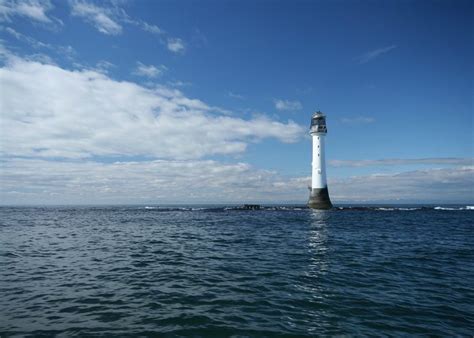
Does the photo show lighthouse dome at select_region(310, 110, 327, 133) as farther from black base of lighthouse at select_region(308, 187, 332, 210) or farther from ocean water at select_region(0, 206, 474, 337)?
ocean water at select_region(0, 206, 474, 337)

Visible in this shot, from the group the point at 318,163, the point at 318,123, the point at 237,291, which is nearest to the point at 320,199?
the point at 318,163

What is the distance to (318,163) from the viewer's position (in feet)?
211

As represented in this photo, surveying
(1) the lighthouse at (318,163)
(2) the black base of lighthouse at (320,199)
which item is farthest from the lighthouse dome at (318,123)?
(2) the black base of lighthouse at (320,199)

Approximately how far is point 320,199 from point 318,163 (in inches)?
317

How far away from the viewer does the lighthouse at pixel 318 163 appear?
64312mm

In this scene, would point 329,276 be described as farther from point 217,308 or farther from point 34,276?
point 34,276

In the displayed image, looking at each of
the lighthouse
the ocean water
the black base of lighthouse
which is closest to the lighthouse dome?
the lighthouse

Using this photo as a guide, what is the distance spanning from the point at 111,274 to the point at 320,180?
Answer: 54195 millimetres

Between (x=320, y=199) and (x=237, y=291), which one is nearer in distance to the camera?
(x=237, y=291)

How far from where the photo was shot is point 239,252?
2188cm

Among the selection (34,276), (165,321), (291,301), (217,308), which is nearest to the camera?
(165,321)

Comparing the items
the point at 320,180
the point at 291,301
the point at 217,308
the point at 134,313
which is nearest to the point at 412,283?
the point at 291,301

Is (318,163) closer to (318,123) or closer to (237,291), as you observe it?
(318,123)

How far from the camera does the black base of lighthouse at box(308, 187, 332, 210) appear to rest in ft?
216
